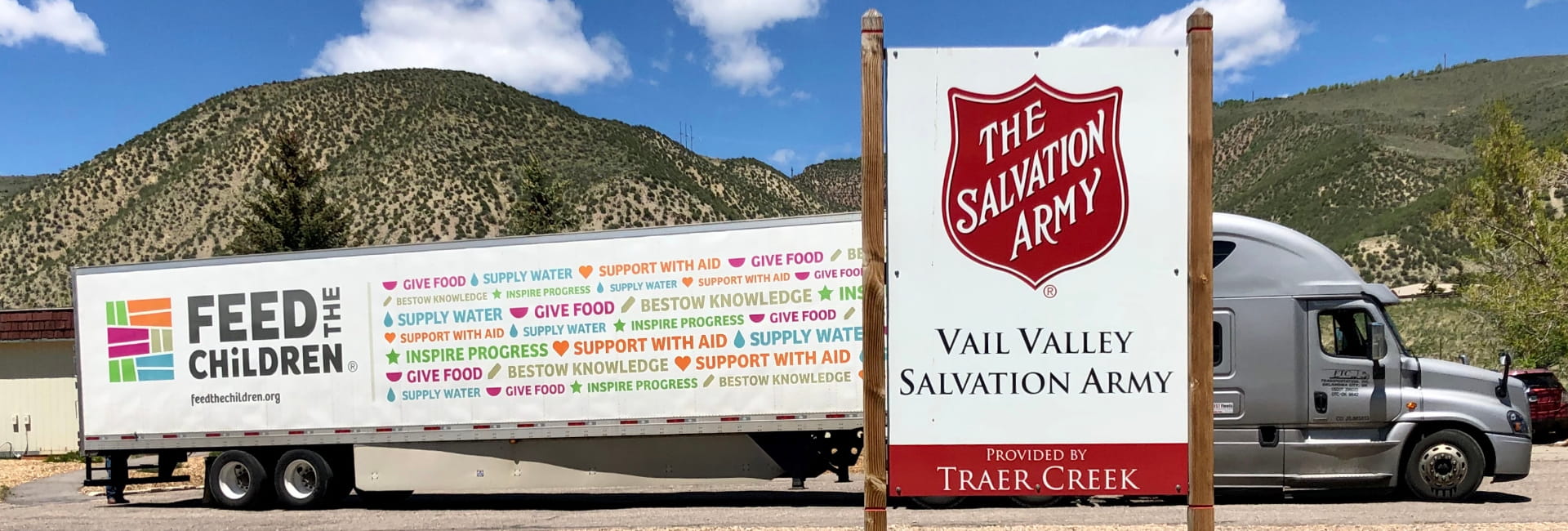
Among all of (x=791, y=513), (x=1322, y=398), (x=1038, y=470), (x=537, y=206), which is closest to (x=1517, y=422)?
(x=1322, y=398)

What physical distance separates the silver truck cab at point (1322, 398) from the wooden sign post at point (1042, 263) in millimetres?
6361

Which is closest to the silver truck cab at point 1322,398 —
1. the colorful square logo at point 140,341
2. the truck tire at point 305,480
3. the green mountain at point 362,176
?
the truck tire at point 305,480

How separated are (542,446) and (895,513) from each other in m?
4.11

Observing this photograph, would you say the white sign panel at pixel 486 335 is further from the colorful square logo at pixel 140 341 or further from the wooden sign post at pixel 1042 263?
the wooden sign post at pixel 1042 263

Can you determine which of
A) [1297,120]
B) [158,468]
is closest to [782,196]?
[1297,120]

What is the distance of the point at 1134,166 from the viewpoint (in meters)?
4.28

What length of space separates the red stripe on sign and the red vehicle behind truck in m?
13.8

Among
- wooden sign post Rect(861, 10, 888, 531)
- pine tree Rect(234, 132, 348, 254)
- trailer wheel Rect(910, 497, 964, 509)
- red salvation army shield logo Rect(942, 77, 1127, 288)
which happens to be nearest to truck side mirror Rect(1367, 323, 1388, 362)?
trailer wheel Rect(910, 497, 964, 509)

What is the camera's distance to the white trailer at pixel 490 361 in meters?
10.7

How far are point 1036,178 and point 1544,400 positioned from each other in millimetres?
15123

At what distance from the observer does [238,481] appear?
12.1 meters

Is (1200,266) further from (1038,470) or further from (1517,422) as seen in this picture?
(1517,422)

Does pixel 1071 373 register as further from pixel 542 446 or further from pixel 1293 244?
pixel 542 446

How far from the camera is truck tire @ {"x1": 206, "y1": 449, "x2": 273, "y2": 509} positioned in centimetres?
1180
